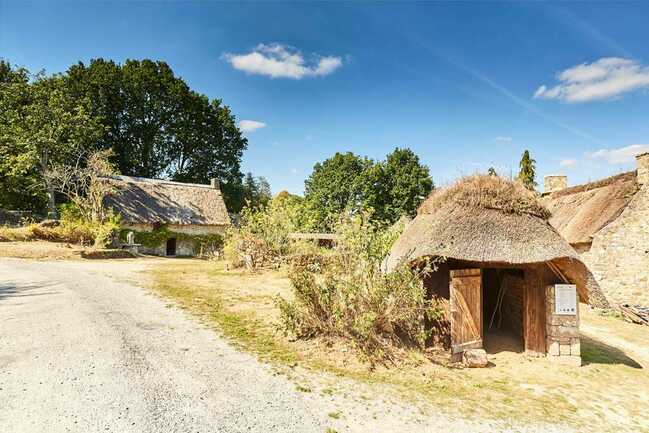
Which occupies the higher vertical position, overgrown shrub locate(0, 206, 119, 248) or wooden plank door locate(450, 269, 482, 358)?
overgrown shrub locate(0, 206, 119, 248)

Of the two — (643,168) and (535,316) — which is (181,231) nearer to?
(535,316)

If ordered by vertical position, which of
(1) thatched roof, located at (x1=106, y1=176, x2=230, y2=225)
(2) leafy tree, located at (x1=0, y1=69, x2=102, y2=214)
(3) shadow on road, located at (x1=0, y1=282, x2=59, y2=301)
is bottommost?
(3) shadow on road, located at (x1=0, y1=282, x2=59, y2=301)

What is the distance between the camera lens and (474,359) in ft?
23.4

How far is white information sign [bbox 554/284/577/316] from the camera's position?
24.9ft

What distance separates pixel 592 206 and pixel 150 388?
18.5 m

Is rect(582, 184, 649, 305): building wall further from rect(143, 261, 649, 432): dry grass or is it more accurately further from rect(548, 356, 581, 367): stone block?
rect(548, 356, 581, 367): stone block

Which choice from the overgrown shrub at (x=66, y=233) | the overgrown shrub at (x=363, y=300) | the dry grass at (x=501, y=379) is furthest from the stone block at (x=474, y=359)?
the overgrown shrub at (x=66, y=233)

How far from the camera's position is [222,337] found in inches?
303

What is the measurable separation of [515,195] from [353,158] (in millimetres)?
31648

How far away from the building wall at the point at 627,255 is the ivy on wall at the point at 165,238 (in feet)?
77.0

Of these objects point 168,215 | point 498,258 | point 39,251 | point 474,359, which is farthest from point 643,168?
point 168,215

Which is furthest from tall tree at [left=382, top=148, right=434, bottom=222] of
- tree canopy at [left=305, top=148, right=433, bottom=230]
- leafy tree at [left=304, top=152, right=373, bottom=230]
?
leafy tree at [left=304, top=152, right=373, bottom=230]

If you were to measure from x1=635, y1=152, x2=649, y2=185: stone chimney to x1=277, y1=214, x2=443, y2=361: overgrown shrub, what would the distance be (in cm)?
1226

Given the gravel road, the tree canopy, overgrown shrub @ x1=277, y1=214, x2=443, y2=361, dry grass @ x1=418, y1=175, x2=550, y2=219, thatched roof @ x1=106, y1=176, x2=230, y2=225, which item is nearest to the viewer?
the gravel road
